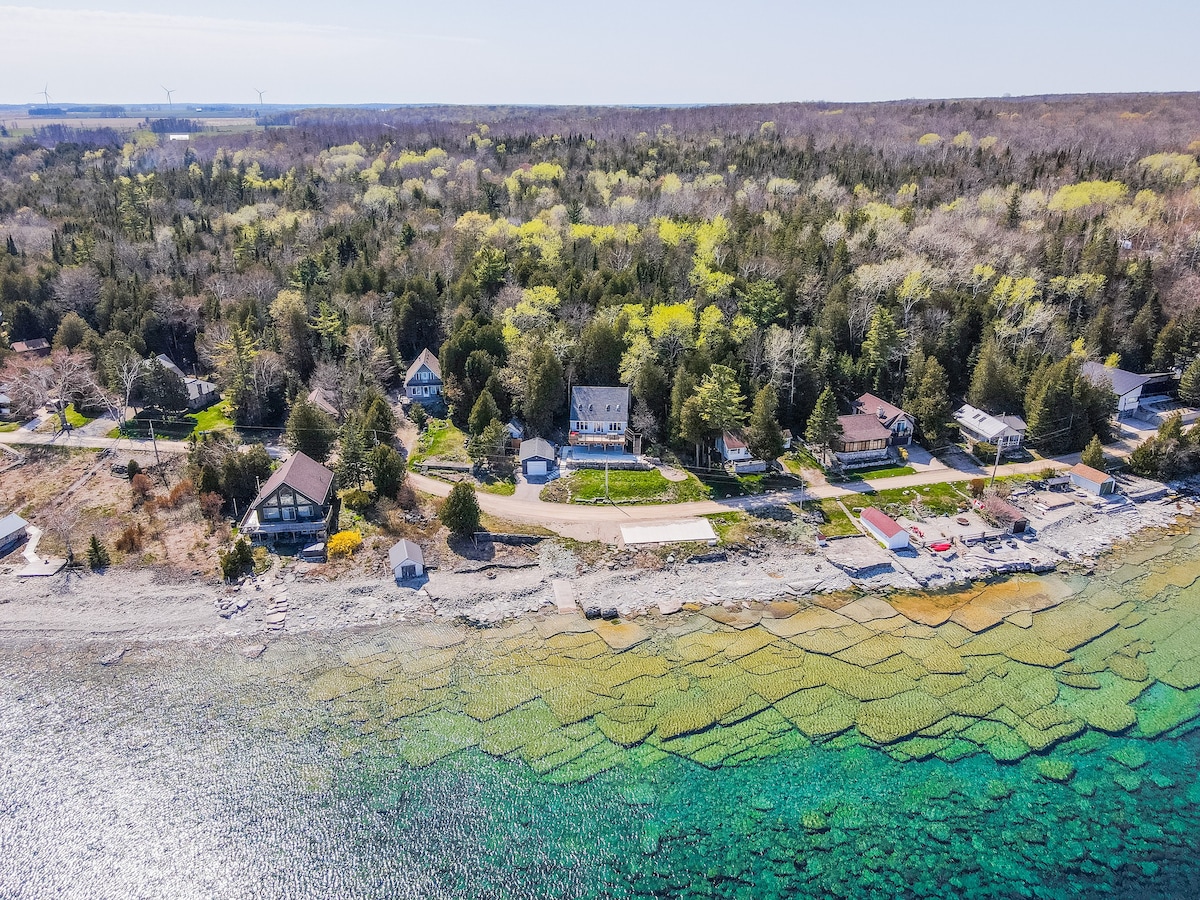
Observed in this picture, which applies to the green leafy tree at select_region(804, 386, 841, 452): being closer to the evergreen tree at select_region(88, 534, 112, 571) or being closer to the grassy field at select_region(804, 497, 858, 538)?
the grassy field at select_region(804, 497, 858, 538)

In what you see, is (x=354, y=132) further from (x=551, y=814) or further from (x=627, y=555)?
(x=551, y=814)

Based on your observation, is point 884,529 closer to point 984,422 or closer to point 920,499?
point 920,499

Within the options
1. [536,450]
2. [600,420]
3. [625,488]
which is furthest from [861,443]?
[536,450]

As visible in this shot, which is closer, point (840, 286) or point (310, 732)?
point (310, 732)

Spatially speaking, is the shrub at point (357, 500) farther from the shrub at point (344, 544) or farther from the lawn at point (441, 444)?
the lawn at point (441, 444)

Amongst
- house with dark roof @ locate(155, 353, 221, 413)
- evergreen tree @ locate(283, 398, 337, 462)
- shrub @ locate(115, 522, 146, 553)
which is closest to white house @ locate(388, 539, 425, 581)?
evergreen tree @ locate(283, 398, 337, 462)

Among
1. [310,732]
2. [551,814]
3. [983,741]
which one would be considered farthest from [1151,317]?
[310,732]
